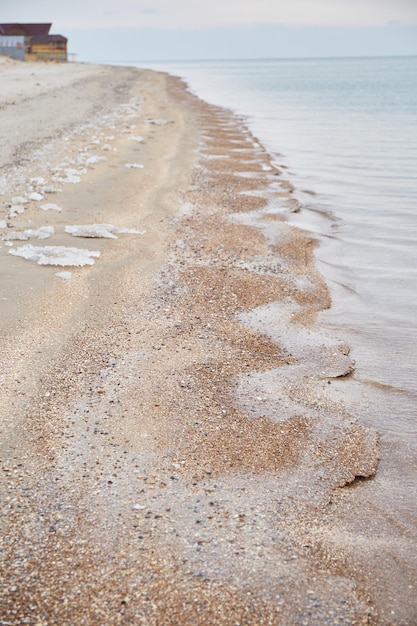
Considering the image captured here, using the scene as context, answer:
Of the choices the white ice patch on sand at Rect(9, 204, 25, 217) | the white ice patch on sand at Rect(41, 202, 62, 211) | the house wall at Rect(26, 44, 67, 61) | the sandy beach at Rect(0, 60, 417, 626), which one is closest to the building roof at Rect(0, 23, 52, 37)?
the house wall at Rect(26, 44, 67, 61)

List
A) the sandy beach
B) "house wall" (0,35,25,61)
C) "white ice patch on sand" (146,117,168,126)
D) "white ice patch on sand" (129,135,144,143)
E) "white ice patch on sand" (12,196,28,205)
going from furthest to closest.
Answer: "house wall" (0,35,25,61), "white ice patch on sand" (146,117,168,126), "white ice patch on sand" (129,135,144,143), "white ice patch on sand" (12,196,28,205), the sandy beach

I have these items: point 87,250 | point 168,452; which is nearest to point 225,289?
point 87,250

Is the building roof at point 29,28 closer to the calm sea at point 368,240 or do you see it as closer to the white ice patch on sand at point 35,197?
the calm sea at point 368,240

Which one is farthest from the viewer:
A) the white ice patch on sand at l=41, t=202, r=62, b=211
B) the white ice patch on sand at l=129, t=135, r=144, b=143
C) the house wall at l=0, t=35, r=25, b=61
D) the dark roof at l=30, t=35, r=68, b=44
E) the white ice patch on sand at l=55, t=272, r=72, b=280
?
the dark roof at l=30, t=35, r=68, b=44

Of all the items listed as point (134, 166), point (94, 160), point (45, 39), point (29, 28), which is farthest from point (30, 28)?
point (134, 166)

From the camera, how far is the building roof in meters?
75.8

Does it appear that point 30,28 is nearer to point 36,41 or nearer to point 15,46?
point 36,41

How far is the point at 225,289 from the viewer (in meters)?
6.76

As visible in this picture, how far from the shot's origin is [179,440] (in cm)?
410

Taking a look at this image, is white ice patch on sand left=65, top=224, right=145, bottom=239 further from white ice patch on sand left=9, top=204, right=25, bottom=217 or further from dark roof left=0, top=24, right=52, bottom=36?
dark roof left=0, top=24, right=52, bottom=36

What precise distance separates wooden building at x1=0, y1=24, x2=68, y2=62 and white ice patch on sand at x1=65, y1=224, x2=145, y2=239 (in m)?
72.8

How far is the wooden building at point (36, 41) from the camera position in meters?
73.7

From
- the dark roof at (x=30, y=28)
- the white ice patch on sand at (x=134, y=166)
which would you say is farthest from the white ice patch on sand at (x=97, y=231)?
the dark roof at (x=30, y=28)

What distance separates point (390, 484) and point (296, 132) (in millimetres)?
21005
